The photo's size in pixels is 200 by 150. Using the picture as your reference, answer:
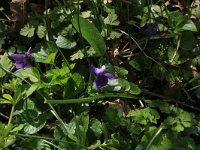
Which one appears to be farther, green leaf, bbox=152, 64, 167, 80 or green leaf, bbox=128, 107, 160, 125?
green leaf, bbox=152, 64, 167, 80

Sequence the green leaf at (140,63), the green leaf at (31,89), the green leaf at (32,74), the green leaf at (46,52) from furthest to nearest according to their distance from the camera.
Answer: the green leaf at (140,63) → the green leaf at (46,52) → the green leaf at (32,74) → the green leaf at (31,89)

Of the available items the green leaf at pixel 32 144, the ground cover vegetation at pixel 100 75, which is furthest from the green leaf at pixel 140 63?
the green leaf at pixel 32 144

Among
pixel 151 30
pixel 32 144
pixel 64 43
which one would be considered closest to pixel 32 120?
pixel 32 144

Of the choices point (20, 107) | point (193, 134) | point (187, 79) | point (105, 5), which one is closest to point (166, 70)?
point (187, 79)

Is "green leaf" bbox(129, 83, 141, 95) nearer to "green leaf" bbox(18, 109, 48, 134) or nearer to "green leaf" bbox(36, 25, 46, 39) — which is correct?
"green leaf" bbox(18, 109, 48, 134)

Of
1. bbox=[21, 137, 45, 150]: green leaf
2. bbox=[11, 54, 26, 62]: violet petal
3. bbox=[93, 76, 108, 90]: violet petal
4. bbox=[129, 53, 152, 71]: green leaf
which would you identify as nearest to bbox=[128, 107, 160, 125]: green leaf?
bbox=[93, 76, 108, 90]: violet petal

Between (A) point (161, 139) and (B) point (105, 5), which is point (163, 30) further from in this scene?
(A) point (161, 139)

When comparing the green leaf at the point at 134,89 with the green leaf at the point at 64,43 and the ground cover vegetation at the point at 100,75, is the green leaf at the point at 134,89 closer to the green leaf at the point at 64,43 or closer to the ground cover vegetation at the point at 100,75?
the ground cover vegetation at the point at 100,75

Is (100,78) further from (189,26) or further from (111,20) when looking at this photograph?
(189,26)
